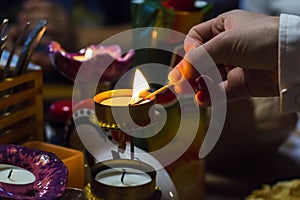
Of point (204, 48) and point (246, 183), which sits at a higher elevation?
point (204, 48)

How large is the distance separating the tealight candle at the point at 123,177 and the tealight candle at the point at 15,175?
0.21 feet

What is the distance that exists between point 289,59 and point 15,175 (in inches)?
11.9

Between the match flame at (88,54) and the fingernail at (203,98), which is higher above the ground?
the match flame at (88,54)

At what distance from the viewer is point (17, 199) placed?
1.53ft

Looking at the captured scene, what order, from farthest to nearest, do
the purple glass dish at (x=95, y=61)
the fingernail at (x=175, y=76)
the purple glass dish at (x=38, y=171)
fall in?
1. the purple glass dish at (x=95, y=61)
2. the fingernail at (x=175, y=76)
3. the purple glass dish at (x=38, y=171)

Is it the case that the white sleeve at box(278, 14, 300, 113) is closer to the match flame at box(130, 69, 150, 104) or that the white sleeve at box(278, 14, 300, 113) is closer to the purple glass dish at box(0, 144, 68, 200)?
the match flame at box(130, 69, 150, 104)

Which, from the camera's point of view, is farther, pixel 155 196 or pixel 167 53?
pixel 167 53

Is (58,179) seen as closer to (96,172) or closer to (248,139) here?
(96,172)

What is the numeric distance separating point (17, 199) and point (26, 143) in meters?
0.19

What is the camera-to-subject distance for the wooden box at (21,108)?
0.63 meters

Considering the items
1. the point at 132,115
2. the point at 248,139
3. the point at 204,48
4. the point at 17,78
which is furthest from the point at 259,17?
the point at 248,139

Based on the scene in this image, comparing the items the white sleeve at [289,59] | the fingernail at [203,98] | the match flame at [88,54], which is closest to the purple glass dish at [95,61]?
the match flame at [88,54]

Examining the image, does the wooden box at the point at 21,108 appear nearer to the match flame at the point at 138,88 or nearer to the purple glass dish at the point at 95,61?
the purple glass dish at the point at 95,61

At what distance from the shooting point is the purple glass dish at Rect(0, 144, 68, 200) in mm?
477
